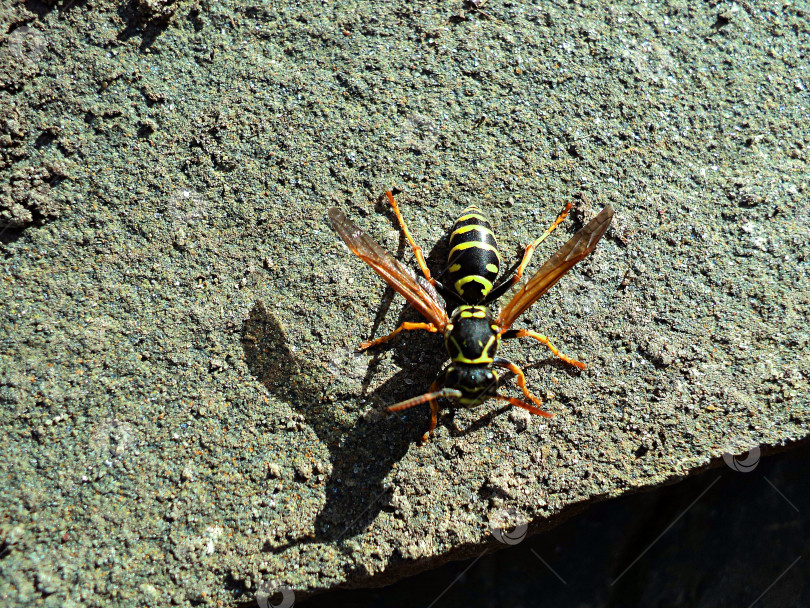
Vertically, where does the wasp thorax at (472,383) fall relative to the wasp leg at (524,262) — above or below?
below

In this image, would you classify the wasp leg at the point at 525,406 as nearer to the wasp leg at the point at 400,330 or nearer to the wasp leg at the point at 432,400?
the wasp leg at the point at 432,400

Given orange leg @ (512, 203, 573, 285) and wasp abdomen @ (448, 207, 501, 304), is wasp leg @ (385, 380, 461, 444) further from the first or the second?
orange leg @ (512, 203, 573, 285)

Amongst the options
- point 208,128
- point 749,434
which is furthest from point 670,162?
point 208,128

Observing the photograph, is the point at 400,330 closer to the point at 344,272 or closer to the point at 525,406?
the point at 344,272

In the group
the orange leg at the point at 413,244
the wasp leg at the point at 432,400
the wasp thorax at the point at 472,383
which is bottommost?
the wasp leg at the point at 432,400

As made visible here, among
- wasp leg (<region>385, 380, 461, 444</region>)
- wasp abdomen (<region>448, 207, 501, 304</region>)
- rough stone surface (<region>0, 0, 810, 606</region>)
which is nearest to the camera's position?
wasp leg (<region>385, 380, 461, 444</region>)

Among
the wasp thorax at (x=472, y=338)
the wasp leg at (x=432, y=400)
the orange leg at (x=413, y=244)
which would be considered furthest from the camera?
the orange leg at (x=413, y=244)

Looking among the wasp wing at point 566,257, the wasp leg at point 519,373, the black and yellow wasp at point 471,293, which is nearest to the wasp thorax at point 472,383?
the black and yellow wasp at point 471,293

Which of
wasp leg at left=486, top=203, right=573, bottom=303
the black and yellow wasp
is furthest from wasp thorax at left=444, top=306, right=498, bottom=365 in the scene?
wasp leg at left=486, top=203, right=573, bottom=303

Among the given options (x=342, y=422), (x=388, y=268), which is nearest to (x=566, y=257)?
(x=388, y=268)
